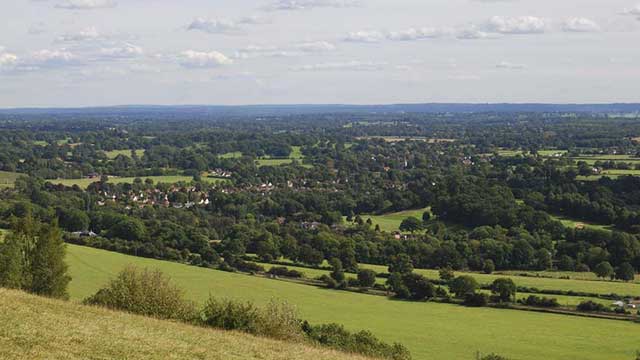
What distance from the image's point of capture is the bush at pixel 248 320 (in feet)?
94.9

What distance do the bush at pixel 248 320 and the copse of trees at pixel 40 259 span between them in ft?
37.2

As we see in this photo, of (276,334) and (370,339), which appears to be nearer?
(276,334)

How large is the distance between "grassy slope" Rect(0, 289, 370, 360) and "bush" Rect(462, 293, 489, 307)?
114 feet

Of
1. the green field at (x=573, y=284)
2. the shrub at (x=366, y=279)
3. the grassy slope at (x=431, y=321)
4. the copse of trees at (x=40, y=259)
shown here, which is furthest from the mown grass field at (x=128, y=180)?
the copse of trees at (x=40, y=259)

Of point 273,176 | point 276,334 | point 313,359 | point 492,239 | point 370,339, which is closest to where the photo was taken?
point 313,359

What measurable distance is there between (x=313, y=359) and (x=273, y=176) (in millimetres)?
139043

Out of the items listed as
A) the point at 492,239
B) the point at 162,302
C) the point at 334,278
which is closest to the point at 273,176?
the point at 492,239

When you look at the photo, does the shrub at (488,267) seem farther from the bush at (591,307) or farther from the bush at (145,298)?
the bush at (145,298)

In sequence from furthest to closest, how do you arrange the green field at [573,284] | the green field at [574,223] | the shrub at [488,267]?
1. the green field at [574,223]
2. the shrub at [488,267]
3. the green field at [573,284]

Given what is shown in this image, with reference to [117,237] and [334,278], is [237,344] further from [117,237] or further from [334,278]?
[117,237]

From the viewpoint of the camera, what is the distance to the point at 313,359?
74.8 feet

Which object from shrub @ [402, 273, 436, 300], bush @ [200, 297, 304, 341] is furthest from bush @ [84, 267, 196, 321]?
shrub @ [402, 273, 436, 300]

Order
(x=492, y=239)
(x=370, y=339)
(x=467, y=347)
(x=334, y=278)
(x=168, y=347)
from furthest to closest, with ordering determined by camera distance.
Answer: (x=492, y=239)
(x=334, y=278)
(x=467, y=347)
(x=370, y=339)
(x=168, y=347)

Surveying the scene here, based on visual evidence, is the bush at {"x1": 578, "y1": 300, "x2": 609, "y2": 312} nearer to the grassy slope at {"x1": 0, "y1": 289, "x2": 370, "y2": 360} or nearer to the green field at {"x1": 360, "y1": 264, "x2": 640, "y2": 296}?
the green field at {"x1": 360, "y1": 264, "x2": 640, "y2": 296}
